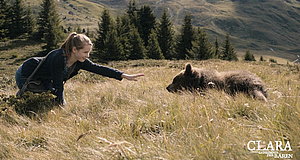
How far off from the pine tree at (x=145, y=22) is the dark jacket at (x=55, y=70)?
144 ft

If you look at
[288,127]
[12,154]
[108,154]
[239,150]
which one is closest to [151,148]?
[108,154]

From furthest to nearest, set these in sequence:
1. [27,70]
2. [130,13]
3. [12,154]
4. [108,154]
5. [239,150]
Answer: [130,13]
[27,70]
[12,154]
[108,154]
[239,150]

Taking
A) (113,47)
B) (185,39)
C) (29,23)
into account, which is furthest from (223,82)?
(29,23)

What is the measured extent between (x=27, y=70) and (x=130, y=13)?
47.5 meters

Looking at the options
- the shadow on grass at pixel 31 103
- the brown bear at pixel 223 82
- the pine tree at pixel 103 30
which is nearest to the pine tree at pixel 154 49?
the pine tree at pixel 103 30

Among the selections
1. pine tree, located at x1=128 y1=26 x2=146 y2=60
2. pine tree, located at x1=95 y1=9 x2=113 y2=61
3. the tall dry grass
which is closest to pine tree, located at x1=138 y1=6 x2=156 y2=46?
pine tree, located at x1=95 y1=9 x2=113 y2=61

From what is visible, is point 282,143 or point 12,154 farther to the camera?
point 12,154

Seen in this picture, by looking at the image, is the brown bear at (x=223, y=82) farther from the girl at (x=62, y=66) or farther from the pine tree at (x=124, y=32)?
the pine tree at (x=124, y=32)

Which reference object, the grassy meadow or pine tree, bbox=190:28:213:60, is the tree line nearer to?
pine tree, bbox=190:28:213:60

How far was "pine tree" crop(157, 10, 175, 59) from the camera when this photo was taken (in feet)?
148

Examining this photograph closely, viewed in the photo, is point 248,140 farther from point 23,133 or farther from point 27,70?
point 27,70

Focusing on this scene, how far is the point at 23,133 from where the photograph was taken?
12.2 feet

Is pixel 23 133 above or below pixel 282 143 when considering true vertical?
below

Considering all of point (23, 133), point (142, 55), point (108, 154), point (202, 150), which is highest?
point (202, 150)
